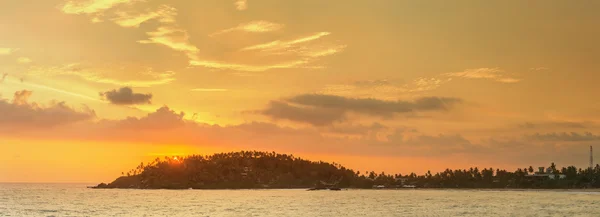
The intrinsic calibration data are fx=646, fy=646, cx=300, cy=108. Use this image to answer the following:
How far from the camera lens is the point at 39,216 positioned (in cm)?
13475

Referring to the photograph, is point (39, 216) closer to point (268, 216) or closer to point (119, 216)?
point (119, 216)

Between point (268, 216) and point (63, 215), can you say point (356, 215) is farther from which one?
point (63, 215)

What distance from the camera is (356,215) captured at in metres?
139

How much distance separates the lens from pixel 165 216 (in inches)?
5418

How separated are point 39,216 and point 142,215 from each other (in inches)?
823

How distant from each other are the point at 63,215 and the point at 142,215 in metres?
16.8

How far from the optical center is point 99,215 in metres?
142

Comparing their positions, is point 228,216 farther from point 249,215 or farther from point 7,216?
point 7,216

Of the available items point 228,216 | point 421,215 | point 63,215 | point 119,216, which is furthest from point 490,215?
point 63,215

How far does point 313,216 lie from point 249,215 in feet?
45.5

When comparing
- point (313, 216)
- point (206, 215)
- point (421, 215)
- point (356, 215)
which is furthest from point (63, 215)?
point (421, 215)

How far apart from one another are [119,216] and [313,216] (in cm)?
4130

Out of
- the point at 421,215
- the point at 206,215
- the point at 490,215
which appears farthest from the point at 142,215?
the point at 490,215

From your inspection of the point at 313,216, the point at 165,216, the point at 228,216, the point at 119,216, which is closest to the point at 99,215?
the point at 119,216
